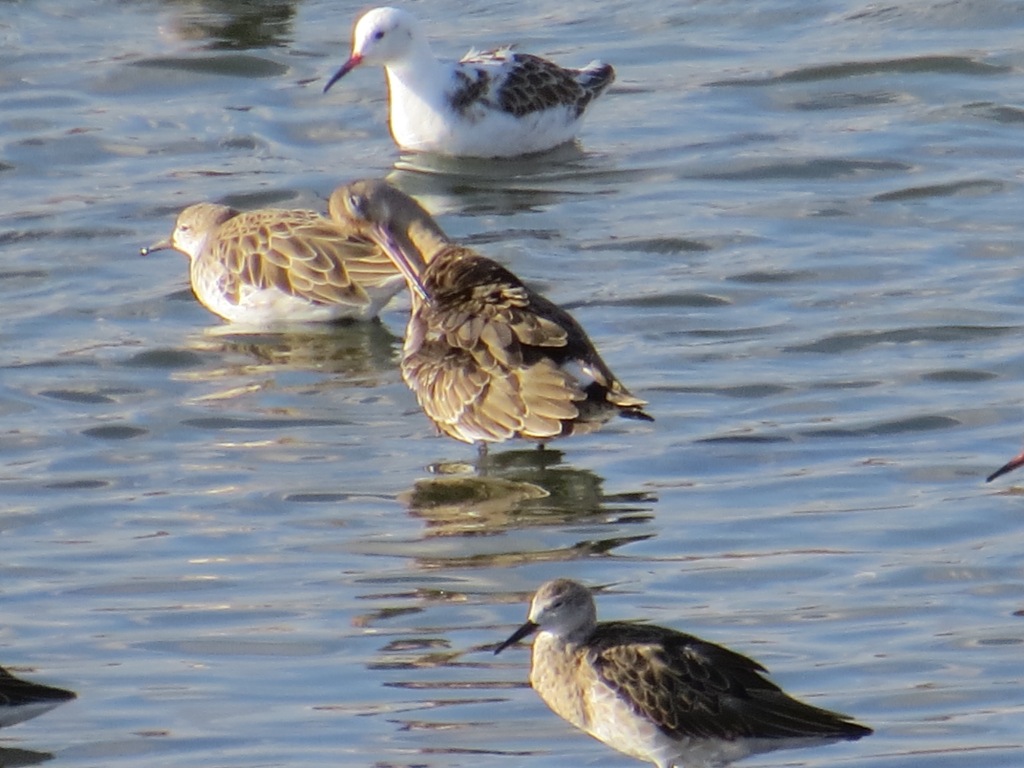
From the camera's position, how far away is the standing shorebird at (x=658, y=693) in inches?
253

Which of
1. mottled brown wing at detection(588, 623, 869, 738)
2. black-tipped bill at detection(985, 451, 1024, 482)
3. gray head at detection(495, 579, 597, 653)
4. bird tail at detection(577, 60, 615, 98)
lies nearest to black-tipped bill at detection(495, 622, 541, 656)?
gray head at detection(495, 579, 597, 653)

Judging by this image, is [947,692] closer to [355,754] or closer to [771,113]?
[355,754]

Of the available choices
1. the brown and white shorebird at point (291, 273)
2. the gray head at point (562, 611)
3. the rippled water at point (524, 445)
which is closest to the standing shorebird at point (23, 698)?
the rippled water at point (524, 445)

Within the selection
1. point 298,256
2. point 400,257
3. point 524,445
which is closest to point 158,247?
point 298,256

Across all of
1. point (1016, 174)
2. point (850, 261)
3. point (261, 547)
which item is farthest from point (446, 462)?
point (1016, 174)

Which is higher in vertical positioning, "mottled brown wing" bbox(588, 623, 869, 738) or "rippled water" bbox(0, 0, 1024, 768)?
"mottled brown wing" bbox(588, 623, 869, 738)

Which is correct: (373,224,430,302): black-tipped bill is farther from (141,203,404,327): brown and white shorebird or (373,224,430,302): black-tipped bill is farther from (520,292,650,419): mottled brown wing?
(520,292,650,419): mottled brown wing

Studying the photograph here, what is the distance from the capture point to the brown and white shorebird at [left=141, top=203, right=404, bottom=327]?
11.7 meters

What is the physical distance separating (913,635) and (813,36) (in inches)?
371

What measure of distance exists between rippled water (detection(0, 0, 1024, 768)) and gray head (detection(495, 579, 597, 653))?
393mm

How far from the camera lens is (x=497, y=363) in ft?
31.7

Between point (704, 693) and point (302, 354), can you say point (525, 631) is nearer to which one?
point (704, 693)

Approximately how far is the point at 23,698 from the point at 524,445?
11.9ft

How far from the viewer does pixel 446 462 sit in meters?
9.84
